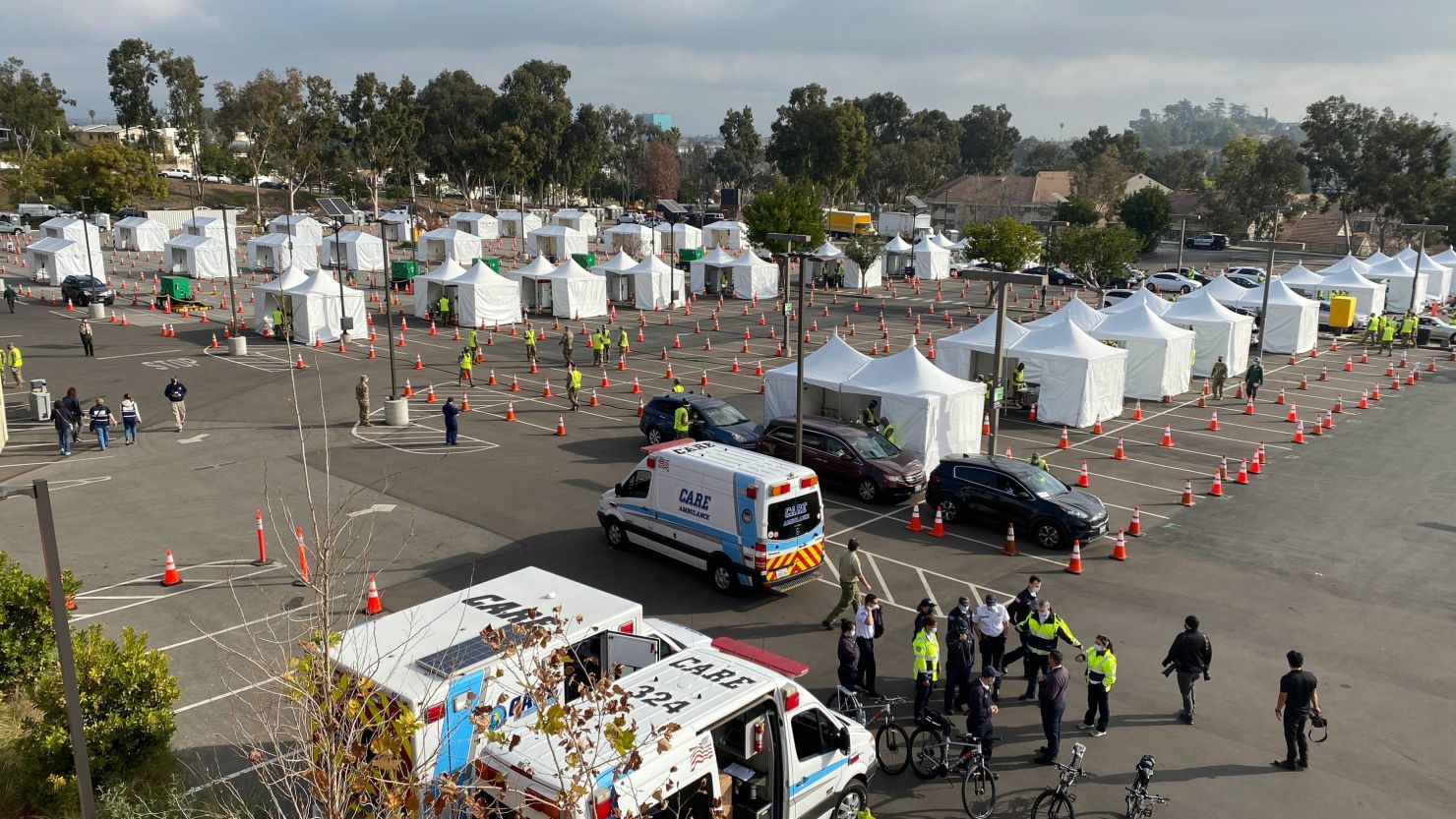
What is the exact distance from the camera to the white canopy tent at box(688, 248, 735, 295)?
179ft

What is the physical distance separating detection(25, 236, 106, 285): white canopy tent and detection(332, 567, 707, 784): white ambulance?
51.8 metres

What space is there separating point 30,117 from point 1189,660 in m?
132

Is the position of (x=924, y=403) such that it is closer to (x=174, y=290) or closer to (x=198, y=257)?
(x=174, y=290)

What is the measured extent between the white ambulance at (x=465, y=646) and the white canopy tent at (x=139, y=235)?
230 ft

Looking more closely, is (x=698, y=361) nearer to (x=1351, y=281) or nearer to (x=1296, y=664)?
(x=1296, y=664)

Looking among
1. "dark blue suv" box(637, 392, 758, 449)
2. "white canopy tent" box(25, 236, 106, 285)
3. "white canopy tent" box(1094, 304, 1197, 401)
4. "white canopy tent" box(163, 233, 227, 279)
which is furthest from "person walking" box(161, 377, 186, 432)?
"white canopy tent" box(163, 233, 227, 279)

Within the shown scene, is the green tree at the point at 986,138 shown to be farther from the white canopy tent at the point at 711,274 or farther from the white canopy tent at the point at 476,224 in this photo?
the white canopy tent at the point at 711,274

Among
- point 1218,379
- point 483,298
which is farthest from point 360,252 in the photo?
point 1218,379

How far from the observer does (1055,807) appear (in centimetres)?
978

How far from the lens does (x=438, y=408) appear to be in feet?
94.2

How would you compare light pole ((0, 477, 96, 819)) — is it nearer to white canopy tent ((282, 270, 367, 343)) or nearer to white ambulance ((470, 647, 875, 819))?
white ambulance ((470, 647, 875, 819))

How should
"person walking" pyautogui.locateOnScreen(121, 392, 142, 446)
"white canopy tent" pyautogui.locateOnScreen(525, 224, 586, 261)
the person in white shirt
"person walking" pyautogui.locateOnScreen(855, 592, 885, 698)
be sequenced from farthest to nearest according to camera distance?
"white canopy tent" pyautogui.locateOnScreen(525, 224, 586, 261), "person walking" pyautogui.locateOnScreen(121, 392, 142, 446), the person in white shirt, "person walking" pyautogui.locateOnScreen(855, 592, 885, 698)

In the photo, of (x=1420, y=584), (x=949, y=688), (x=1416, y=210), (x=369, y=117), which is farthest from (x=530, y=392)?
(x=1416, y=210)

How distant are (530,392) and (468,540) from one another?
1334 centimetres
